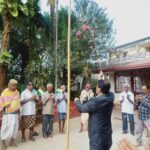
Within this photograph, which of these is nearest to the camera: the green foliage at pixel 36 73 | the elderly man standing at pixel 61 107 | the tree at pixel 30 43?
the elderly man standing at pixel 61 107

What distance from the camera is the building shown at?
19950 millimetres

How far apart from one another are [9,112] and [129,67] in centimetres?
1189

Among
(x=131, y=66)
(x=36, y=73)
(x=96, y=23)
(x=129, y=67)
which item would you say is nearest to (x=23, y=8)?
(x=36, y=73)

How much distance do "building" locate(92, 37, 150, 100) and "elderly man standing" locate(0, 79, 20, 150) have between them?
32.5 feet

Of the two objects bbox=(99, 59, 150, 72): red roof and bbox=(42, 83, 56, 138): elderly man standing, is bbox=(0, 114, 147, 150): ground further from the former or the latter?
bbox=(99, 59, 150, 72): red roof

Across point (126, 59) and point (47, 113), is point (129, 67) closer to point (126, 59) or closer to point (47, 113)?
point (126, 59)

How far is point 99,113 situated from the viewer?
555cm

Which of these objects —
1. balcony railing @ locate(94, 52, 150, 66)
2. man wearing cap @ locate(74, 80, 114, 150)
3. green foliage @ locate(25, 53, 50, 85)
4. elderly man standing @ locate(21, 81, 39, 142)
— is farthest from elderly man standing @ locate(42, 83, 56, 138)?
balcony railing @ locate(94, 52, 150, 66)

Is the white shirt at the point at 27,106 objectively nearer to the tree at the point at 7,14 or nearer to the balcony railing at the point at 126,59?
the tree at the point at 7,14

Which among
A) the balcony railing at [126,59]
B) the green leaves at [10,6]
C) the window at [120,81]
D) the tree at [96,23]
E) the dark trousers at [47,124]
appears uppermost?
the tree at [96,23]

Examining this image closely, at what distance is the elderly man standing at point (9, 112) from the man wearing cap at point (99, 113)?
4.13 metres

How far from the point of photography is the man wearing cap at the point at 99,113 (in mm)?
5496

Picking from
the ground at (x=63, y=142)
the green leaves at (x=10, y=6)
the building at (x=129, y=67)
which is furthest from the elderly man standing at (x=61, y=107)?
the building at (x=129, y=67)

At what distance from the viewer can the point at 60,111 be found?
11727 mm
